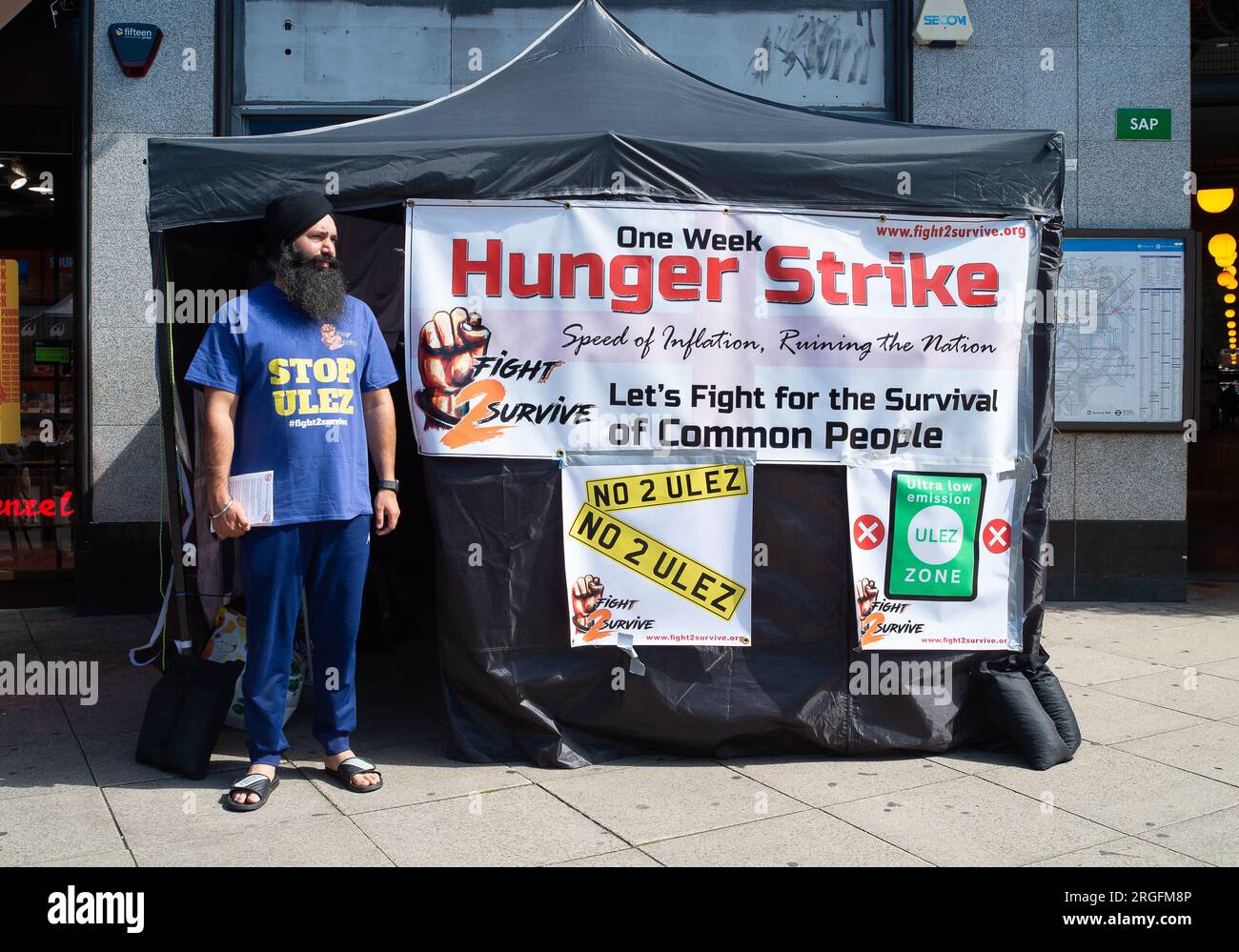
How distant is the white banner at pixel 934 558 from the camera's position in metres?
4.57

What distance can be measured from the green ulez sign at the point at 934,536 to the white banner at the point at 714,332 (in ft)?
0.39

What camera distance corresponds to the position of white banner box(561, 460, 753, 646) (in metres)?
4.48

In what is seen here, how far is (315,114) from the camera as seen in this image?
26.0ft

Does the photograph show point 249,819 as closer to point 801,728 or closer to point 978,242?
point 801,728

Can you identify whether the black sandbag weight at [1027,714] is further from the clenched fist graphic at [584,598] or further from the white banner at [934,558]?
the clenched fist graphic at [584,598]

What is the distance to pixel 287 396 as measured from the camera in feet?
13.4

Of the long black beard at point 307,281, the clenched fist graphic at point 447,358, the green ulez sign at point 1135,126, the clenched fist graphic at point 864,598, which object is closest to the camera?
the long black beard at point 307,281

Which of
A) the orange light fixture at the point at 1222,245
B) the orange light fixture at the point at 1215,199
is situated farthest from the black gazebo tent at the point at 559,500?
the orange light fixture at the point at 1222,245

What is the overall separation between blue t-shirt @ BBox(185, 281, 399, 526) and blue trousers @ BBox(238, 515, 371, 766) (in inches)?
4.4

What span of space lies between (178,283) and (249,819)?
7.66 ft

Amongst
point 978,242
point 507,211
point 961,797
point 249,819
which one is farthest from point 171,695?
point 978,242

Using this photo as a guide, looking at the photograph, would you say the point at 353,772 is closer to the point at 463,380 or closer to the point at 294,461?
the point at 294,461

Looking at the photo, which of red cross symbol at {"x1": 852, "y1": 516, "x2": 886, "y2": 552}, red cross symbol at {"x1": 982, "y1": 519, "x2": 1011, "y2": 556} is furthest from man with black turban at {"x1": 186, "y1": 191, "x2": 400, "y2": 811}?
red cross symbol at {"x1": 982, "y1": 519, "x2": 1011, "y2": 556}

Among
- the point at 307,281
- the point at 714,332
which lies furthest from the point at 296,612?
the point at 714,332
